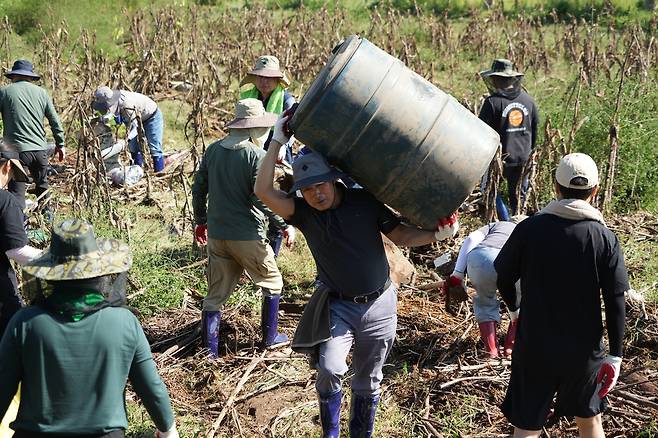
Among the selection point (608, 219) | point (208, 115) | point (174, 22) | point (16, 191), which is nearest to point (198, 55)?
point (174, 22)

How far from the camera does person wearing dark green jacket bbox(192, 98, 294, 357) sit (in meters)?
5.31

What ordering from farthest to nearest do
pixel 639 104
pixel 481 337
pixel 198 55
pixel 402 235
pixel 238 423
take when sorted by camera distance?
1. pixel 198 55
2. pixel 639 104
3. pixel 481 337
4. pixel 238 423
5. pixel 402 235

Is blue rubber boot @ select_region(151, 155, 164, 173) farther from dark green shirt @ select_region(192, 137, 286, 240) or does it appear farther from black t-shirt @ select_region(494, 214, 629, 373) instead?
black t-shirt @ select_region(494, 214, 629, 373)

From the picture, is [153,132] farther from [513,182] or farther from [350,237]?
[350,237]

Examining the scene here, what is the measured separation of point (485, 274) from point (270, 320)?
155 cm

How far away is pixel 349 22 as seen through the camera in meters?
16.4

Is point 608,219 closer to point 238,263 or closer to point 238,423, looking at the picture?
point 238,263

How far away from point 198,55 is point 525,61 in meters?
5.53

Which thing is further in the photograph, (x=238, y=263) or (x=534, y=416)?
(x=238, y=263)

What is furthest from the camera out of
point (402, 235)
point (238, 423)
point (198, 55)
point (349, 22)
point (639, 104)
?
point (349, 22)

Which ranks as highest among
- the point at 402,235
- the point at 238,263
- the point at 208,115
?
the point at 402,235

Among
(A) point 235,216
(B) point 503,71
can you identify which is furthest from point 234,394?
(B) point 503,71

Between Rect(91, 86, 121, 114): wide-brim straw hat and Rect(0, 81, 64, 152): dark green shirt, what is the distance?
586 millimetres

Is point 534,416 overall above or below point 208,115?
above
